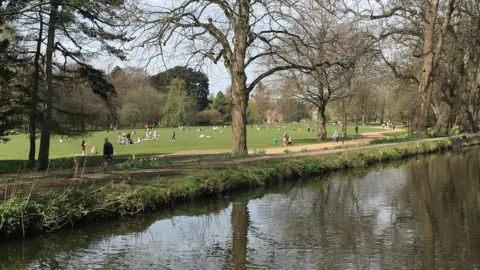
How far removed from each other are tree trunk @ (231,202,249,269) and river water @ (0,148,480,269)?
0.02 metres

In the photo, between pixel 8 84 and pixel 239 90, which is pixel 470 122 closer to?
pixel 239 90

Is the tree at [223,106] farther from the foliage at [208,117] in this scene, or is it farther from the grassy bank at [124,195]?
the grassy bank at [124,195]

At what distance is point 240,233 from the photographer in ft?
33.8

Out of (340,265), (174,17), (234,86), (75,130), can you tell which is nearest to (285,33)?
(234,86)

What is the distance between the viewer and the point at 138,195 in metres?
12.3

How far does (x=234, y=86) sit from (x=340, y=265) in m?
15.7

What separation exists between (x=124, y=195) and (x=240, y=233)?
346 centimetres

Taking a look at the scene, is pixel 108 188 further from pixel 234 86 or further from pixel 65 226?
pixel 234 86

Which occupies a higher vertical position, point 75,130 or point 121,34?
point 121,34

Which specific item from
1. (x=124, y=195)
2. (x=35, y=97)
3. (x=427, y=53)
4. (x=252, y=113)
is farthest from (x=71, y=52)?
(x=252, y=113)

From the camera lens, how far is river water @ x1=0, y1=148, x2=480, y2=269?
823cm

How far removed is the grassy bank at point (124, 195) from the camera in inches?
395

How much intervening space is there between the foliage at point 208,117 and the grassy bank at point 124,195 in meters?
90.7

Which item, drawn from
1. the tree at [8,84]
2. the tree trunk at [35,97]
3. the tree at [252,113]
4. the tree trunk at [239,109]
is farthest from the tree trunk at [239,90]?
→ the tree at [252,113]
